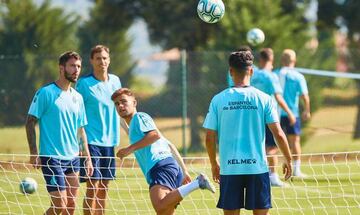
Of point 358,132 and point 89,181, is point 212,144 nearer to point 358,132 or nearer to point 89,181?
point 89,181

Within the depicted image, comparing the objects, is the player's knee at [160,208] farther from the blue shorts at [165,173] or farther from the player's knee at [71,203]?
the player's knee at [71,203]

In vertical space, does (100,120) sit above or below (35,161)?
above

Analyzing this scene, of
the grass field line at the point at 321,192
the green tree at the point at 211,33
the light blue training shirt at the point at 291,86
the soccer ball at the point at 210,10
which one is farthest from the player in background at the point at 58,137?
the green tree at the point at 211,33

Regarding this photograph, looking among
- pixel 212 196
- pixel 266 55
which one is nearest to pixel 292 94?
pixel 266 55

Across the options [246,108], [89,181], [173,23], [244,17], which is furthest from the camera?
[173,23]

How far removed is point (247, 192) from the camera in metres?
7.95

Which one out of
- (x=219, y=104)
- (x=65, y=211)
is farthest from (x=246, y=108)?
(x=65, y=211)

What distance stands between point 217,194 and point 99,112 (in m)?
3.12

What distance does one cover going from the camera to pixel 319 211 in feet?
36.7

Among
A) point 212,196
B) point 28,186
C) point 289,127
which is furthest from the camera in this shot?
point 289,127

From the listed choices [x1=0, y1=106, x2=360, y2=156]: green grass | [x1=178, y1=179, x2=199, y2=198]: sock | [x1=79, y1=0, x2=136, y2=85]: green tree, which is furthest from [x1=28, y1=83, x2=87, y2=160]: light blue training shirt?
[x1=79, y1=0, x2=136, y2=85]: green tree

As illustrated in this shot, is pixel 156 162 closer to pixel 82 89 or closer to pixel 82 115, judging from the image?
pixel 82 115

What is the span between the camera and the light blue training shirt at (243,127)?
792cm

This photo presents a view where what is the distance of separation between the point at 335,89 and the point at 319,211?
14.8 meters
